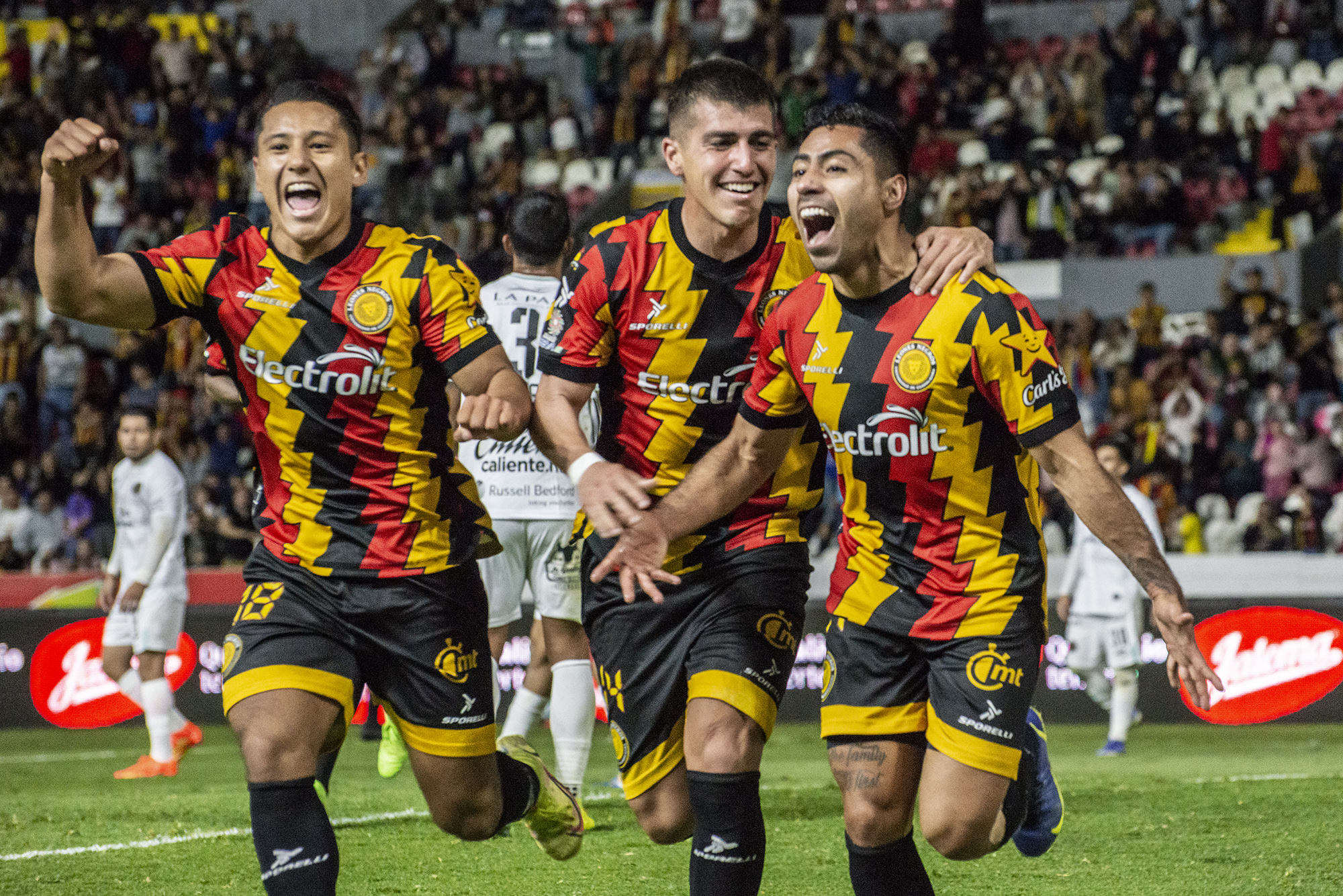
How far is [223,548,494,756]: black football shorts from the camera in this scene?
4.43 metres

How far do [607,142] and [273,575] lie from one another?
56.6 feet

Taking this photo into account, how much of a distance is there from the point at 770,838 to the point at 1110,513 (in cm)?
323

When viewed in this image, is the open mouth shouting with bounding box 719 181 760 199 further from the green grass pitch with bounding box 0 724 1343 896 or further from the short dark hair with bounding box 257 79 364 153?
the green grass pitch with bounding box 0 724 1343 896

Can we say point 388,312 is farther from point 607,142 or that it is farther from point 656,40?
point 656,40

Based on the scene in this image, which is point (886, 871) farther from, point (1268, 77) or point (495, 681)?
point (1268, 77)

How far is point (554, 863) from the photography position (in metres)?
6.37

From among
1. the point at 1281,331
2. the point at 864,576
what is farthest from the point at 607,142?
the point at 864,576

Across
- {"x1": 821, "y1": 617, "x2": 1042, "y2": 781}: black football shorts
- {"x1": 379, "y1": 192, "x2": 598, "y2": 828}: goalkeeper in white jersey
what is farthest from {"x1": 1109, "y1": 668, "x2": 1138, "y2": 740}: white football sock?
{"x1": 821, "y1": 617, "x2": 1042, "y2": 781}: black football shorts

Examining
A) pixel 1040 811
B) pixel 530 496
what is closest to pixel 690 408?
pixel 1040 811

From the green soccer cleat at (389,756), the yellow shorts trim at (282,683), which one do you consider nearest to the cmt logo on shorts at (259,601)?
the yellow shorts trim at (282,683)

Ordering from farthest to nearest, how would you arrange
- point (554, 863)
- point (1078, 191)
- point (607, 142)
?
point (607, 142) → point (1078, 191) → point (554, 863)

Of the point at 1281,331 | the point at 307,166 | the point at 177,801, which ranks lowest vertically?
the point at 177,801

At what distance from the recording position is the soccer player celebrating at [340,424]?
4484 millimetres

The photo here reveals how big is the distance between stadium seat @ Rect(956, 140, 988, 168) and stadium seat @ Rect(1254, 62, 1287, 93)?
3.49 m
